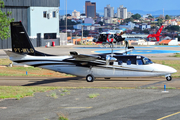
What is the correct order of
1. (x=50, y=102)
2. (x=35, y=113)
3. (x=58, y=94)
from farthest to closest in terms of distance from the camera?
(x=58, y=94) < (x=50, y=102) < (x=35, y=113)

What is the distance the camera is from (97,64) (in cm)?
2759

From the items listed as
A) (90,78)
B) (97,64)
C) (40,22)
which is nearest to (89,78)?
(90,78)

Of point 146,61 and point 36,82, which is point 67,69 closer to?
point 36,82

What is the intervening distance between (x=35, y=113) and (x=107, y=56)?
39.1 feet

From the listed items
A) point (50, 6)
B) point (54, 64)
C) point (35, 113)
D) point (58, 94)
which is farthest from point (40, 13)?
point (35, 113)

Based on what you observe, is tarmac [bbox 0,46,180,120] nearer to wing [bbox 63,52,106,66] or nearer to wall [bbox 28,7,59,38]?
wing [bbox 63,52,106,66]

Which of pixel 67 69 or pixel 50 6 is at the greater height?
pixel 50 6

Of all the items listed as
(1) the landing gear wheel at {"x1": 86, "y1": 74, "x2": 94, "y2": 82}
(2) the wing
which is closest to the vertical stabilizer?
(2) the wing

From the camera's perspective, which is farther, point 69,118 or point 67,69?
point 67,69

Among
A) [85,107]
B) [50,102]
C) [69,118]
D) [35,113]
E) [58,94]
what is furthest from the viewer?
[58,94]

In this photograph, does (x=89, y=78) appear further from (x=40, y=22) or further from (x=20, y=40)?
(x=40, y=22)

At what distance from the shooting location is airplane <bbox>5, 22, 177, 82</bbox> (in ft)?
88.1

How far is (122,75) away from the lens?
27328mm

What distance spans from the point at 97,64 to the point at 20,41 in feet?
24.5
